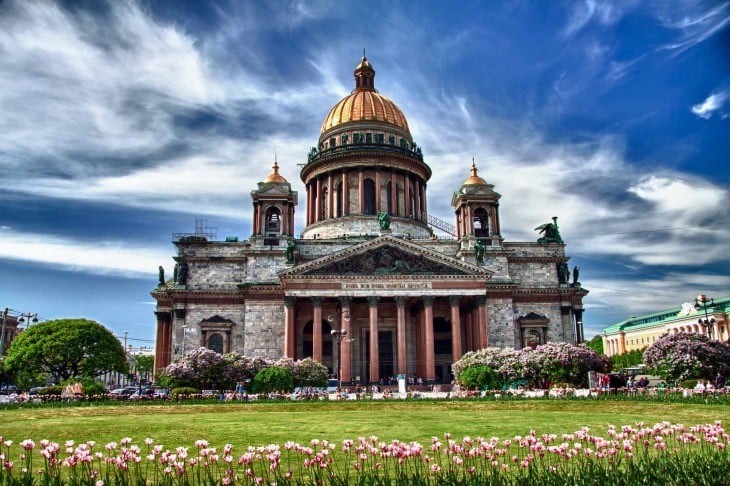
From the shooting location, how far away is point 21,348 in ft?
163

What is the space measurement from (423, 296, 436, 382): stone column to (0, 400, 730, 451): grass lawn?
18.0 m

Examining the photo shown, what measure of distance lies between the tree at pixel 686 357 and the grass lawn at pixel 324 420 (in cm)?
1103

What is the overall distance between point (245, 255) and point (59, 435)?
3837 centimetres

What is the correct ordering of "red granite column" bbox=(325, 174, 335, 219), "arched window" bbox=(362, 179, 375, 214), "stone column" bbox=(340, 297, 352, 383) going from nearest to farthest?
1. "stone column" bbox=(340, 297, 352, 383)
2. "arched window" bbox=(362, 179, 375, 214)
3. "red granite column" bbox=(325, 174, 335, 219)

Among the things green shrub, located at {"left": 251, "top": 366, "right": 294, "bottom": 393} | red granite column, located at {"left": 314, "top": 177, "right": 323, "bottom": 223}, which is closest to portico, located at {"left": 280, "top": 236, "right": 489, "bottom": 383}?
green shrub, located at {"left": 251, "top": 366, "right": 294, "bottom": 393}

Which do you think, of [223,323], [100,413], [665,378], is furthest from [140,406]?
[665,378]

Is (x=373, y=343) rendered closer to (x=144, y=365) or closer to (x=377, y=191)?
(x=377, y=191)

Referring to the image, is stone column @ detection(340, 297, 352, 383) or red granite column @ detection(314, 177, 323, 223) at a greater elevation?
red granite column @ detection(314, 177, 323, 223)

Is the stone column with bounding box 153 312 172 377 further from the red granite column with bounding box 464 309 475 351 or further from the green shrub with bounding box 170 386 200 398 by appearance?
the red granite column with bounding box 464 309 475 351

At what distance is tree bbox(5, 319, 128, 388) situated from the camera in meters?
49.6

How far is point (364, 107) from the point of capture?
70.7 m

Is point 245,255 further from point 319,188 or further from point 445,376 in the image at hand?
point 445,376

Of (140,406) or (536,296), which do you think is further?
(536,296)

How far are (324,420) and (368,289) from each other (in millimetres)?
28138
